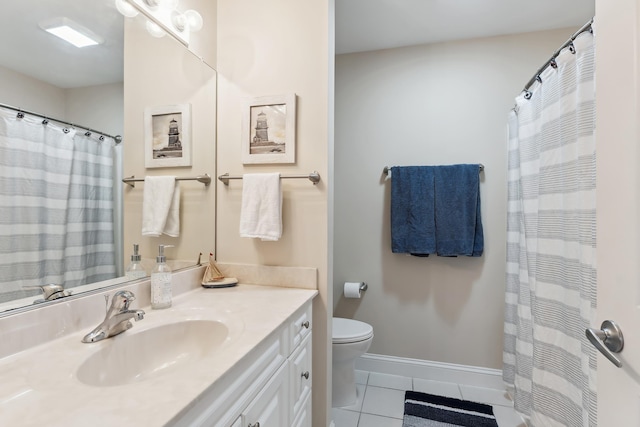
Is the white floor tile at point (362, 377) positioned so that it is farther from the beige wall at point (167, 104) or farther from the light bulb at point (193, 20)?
the light bulb at point (193, 20)

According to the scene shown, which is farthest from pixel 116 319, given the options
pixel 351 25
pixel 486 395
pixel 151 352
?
pixel 486 395

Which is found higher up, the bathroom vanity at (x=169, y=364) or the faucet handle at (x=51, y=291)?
→ the faucet handle at (x=51, y=291)

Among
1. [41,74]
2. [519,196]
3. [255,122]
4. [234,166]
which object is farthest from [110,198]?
[519,196]

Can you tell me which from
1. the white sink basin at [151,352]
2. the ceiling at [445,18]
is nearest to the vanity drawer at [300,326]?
the white sink basin at [151,352]

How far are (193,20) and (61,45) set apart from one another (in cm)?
63

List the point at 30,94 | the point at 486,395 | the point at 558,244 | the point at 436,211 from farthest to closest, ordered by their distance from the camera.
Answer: the point at 436,211, the point at 486,395, the point at 558,244, the point at 30,94

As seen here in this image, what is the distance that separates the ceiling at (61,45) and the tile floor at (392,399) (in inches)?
81.8

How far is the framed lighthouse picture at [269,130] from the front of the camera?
152cm

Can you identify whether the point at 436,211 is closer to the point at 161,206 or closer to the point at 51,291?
the point at 161,206

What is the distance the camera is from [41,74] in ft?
2.89

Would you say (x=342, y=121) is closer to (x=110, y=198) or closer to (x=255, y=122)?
(x=255, y=122)

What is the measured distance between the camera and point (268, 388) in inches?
37.2

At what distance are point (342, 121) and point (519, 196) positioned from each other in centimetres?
136

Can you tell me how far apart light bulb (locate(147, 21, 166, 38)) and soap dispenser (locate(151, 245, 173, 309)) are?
95 centimetres
